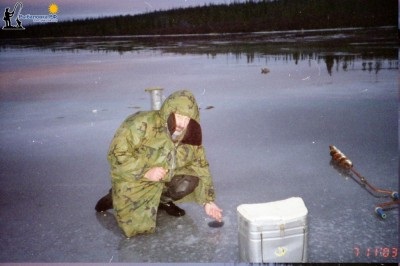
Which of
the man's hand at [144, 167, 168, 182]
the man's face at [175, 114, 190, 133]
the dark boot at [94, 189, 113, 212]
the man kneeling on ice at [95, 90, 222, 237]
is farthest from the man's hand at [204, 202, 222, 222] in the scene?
the dark boot at [94, 189, 113, 212]

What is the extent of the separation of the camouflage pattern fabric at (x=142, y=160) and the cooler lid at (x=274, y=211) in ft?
1.65

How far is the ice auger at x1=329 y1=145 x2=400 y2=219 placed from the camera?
263cm

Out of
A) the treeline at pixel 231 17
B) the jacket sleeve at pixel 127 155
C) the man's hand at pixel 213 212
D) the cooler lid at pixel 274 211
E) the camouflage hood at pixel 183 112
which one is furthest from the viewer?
the treeline at pixel 231 17

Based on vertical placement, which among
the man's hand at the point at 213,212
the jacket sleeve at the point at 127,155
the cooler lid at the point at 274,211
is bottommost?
the man's hand at the point at 213,212

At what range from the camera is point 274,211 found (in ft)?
6.86

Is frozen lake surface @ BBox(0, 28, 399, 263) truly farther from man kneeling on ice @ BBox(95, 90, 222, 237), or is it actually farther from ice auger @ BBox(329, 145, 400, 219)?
man kneeling on ice @ BBox(95, 90, 222, 237)

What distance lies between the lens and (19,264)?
97.2 inches

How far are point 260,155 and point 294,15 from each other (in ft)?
20.8

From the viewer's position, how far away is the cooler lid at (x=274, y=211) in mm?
2043

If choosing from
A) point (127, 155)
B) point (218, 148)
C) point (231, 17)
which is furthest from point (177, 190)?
point (231, 17)

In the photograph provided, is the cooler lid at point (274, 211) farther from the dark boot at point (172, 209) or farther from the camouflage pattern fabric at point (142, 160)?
the dark boot at point (172, 209)

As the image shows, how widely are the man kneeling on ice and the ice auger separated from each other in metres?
1.21

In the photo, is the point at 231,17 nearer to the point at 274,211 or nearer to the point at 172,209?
the point at 172,209

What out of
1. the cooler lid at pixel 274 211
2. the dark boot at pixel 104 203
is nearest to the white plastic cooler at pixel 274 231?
the cooler lid at pixel 274 211
